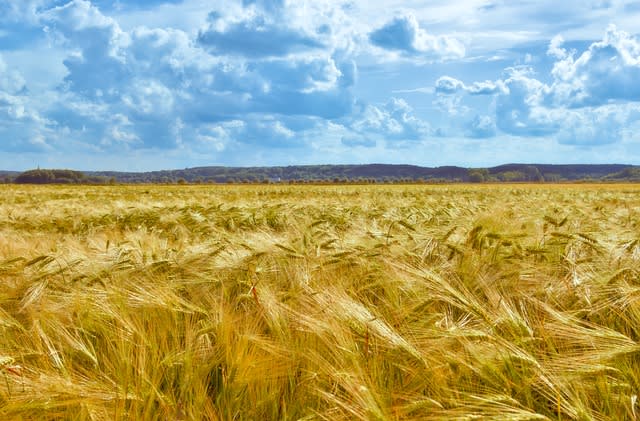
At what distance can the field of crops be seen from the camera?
1.73 metres

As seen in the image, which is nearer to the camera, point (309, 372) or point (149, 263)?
point (309, 372)

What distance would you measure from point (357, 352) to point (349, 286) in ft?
3.24

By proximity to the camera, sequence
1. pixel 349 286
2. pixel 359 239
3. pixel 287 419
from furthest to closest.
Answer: pixel 359 239, pixel 349 286, pixel 287 419

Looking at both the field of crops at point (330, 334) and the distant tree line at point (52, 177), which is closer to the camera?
the field of crops at point (330, 334)

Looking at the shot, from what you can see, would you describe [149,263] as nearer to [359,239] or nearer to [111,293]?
[111,293]

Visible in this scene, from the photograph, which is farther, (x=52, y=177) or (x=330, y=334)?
(x=52, y=177)

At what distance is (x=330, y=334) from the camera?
2.05 meters

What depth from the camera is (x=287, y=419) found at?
178 cm

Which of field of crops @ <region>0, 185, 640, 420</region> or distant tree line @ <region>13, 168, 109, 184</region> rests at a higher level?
distant tree line @ <region>13, 168, 109, 184</region>

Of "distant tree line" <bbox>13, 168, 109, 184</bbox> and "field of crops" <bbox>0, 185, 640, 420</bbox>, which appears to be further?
"distant tree line" <bbox>13, 168, 109, 184</bbox>

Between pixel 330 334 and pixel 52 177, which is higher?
pixel 52 177

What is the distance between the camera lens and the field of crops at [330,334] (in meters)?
1.73

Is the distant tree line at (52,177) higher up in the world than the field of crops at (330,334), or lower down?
higher up

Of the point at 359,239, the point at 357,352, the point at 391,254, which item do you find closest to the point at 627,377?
the point at 357,352
